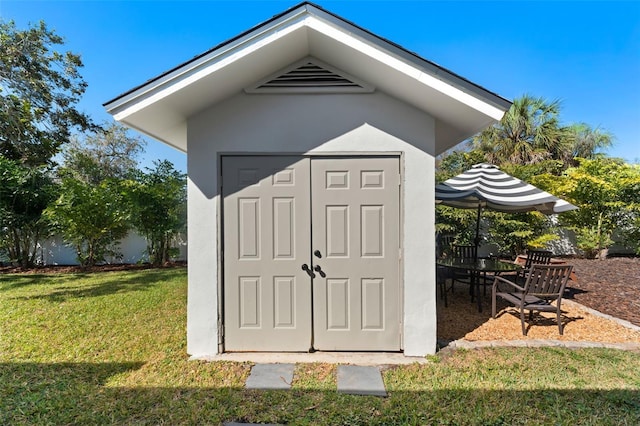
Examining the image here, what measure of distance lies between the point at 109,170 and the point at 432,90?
92.2 feet

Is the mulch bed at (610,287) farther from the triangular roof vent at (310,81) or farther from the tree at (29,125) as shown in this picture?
the tree at (29,125)

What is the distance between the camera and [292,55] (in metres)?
3.92

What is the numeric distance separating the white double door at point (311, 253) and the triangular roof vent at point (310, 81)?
0.92 meters

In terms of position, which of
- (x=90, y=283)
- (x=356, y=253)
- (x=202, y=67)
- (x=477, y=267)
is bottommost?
(x=90, y=283)

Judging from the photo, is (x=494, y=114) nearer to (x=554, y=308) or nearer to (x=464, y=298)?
(x=554, y=308)

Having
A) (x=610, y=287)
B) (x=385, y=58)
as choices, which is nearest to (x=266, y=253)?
(x=385, y=58)

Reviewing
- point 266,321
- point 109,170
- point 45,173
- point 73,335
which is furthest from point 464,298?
point 109,170

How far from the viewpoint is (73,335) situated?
4.78m

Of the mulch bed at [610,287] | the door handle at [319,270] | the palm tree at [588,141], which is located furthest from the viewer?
the palm tree at [588,141]

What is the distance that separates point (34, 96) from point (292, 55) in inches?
649

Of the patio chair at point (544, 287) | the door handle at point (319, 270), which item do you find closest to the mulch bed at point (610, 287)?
the patio chair at point (544, 287)

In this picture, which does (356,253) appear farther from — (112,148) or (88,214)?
(112,148)

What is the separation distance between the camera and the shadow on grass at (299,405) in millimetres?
2795

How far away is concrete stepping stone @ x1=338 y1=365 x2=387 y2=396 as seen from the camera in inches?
127
